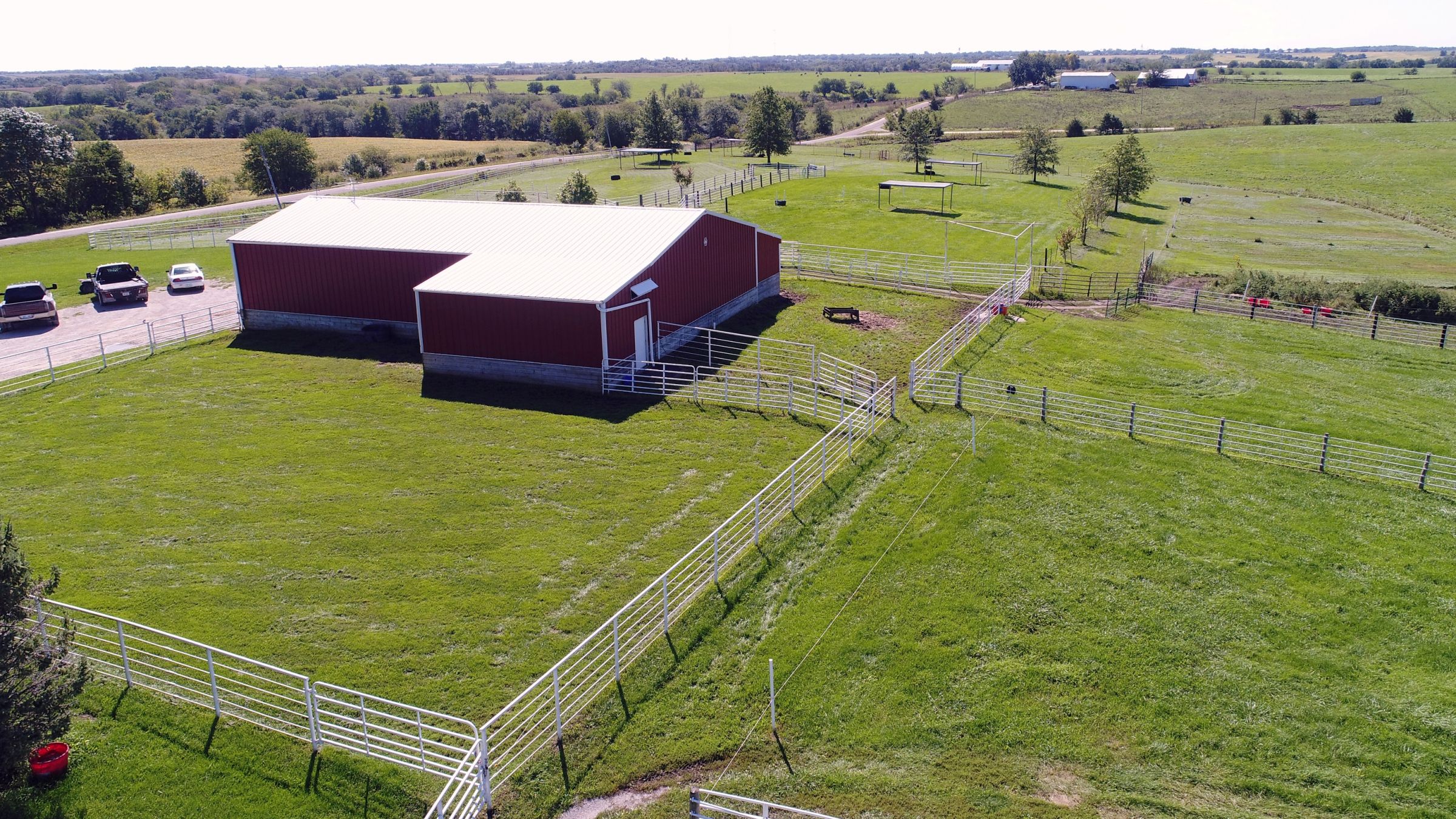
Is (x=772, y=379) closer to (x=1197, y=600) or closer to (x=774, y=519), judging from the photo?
(x=774, y=519)

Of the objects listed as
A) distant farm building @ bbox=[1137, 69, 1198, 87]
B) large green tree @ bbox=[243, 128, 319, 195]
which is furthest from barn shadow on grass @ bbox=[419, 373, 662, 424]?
distant farm building @ bbox=[1137, 69, 1198, 87]

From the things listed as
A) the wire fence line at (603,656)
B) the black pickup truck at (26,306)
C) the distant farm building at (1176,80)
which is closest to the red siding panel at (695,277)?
→ the wire fence line at (603,656)

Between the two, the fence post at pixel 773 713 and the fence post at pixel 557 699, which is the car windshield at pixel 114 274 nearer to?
the fence post at pixel 557 699

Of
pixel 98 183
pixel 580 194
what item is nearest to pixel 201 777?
pixel 580 194

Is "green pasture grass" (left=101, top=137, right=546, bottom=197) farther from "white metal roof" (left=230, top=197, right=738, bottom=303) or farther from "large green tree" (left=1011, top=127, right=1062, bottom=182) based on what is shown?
"white metal roof" (left=230, top=197, right=738, bottom=303)

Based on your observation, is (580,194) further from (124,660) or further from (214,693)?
(214,693)

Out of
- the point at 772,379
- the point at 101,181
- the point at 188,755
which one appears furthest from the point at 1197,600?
the point at 101,181
